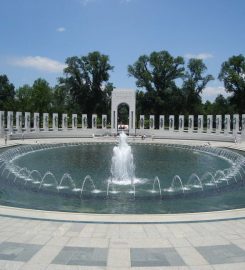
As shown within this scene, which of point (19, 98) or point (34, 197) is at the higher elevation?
point (19, 98)

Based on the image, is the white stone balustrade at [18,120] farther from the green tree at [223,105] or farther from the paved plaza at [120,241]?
the green tree at [223,105]

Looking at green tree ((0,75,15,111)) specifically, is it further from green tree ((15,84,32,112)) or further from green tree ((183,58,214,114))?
green tree ((183,58,214,114))

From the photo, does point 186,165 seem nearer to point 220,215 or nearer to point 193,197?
point 193,197

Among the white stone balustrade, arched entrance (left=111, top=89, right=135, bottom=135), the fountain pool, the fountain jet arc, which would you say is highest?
arched entrance (left=111, top=89, right=135, bottom=135)

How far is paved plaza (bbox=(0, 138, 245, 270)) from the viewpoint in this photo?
6625 mm

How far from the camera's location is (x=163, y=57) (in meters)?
63.5

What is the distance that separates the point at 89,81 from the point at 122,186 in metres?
50.4

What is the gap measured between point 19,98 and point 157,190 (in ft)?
219

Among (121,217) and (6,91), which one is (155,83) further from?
(121,217)

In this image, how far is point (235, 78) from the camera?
197ft

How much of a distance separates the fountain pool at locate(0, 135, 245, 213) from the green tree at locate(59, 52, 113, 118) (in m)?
40.5

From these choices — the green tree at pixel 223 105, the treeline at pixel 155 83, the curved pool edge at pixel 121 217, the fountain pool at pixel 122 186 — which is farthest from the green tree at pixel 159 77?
the curved pool edge at pixel 121 217

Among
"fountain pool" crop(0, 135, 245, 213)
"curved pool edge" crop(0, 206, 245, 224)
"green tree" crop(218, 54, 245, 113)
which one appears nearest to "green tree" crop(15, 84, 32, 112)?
"green tree" crop(218, 54, 245, 113)

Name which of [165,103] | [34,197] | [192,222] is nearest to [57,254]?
[192,222]
